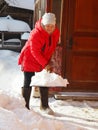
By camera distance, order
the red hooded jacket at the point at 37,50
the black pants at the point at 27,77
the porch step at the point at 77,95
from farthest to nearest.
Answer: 1. the porch step at the point at 77,95
2. the black pants at the point at 27,77
3. the red hooded jacket at the point at 37,50

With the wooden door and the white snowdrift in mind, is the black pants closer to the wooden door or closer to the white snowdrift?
the wooden door

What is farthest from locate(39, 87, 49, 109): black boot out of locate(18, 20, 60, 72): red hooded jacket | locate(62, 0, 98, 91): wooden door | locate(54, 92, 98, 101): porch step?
locate(62, 0, 98, 91): wooden door

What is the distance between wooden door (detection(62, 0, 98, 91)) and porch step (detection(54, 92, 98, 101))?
2.8 inches

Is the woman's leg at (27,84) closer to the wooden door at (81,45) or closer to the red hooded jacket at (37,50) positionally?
the red hooded jacket at (37,50)

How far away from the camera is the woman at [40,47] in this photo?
3.13 m

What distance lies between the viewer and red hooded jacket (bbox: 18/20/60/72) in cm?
312

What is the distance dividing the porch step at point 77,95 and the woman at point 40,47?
813mm

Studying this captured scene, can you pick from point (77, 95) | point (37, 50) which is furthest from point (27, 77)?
point (77, 95)

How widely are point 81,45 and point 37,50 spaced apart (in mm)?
1230

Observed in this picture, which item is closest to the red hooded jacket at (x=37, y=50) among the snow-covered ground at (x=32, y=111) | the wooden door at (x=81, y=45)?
the snow-covered ground at (x=32, y=111)

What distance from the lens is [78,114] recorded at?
11.6ft

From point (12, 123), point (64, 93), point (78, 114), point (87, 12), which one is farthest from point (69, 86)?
point (12, 123)

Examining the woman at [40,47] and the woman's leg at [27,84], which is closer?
the woman at [40,47]

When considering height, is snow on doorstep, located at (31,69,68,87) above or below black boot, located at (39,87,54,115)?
above
